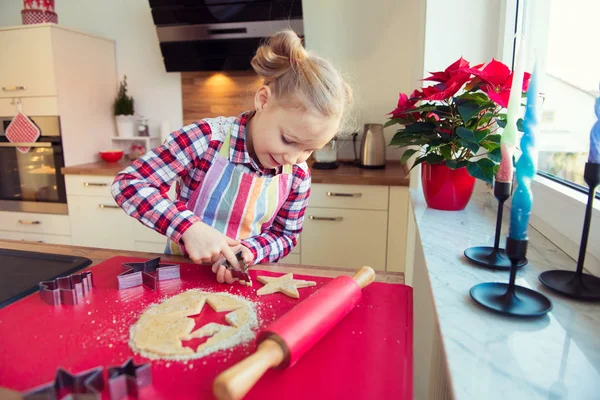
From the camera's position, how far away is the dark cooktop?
75 cm

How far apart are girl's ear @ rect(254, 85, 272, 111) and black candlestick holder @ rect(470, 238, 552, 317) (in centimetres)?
57

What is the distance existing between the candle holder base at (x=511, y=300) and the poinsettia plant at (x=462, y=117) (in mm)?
473

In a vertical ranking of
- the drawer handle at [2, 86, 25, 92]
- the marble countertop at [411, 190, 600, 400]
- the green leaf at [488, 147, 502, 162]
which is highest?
the drawer handle at [2, 86, 25, 92]

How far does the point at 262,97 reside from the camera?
0.94 meters

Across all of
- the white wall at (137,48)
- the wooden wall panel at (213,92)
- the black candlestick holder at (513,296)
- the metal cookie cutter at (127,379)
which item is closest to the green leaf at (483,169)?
the black candlestick holder at (513,296)

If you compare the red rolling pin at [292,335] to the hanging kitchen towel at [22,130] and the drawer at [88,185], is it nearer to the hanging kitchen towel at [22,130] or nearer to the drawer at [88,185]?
the drawer at [88,185]

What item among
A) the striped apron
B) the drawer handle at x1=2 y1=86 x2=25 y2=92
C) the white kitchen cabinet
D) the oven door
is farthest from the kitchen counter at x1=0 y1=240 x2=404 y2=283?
the drawer handle at x1=2 y1=86 x2=25 y2=92

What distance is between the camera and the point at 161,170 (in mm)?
993

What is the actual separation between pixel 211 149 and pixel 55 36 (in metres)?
1.98

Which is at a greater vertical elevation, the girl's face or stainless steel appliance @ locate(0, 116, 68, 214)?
the girl's face

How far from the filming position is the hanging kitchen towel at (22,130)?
254 cm

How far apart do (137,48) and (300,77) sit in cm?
237

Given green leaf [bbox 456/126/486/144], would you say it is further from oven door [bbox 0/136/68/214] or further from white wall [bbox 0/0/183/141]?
oven door [bbox 0/136/68/214]

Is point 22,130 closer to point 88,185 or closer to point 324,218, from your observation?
point 88,185
